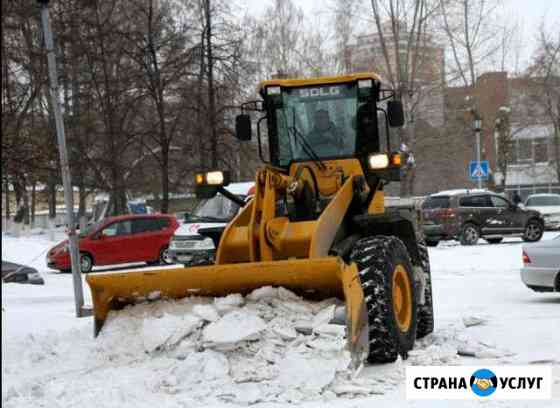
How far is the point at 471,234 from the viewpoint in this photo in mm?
28312

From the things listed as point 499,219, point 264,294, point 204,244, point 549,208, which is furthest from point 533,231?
point 264,294

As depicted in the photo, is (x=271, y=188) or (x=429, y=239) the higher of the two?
(x=271, y=188)

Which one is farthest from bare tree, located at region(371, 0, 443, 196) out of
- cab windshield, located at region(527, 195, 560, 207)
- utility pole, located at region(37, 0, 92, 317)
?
utility pole, located at region(37, 0, 92, 317)

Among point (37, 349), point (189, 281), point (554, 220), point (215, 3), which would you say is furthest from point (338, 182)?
point (554, 220)

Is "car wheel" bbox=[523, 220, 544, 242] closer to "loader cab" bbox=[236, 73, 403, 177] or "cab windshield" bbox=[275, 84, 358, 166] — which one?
"loader cab" bbox=[236, 73, 403, 177]

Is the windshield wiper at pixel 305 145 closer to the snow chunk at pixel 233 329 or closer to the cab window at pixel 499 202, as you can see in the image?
the snow chunk at pixel 233 329

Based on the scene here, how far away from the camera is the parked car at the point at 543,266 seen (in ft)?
44.5

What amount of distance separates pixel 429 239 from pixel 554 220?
28.7 ft

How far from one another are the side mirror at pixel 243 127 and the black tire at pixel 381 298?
2378 mm

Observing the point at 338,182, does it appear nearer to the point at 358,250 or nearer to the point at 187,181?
the point at 358,250

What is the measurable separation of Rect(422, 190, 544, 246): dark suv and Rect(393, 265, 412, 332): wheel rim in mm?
18981

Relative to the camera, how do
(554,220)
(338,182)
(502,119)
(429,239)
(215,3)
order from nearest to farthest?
(338,182) → (429,239) → (215,3) → (554,220) → (502,119)

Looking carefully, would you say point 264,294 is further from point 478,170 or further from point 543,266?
point 478,170

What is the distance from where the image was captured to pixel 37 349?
9359mm
